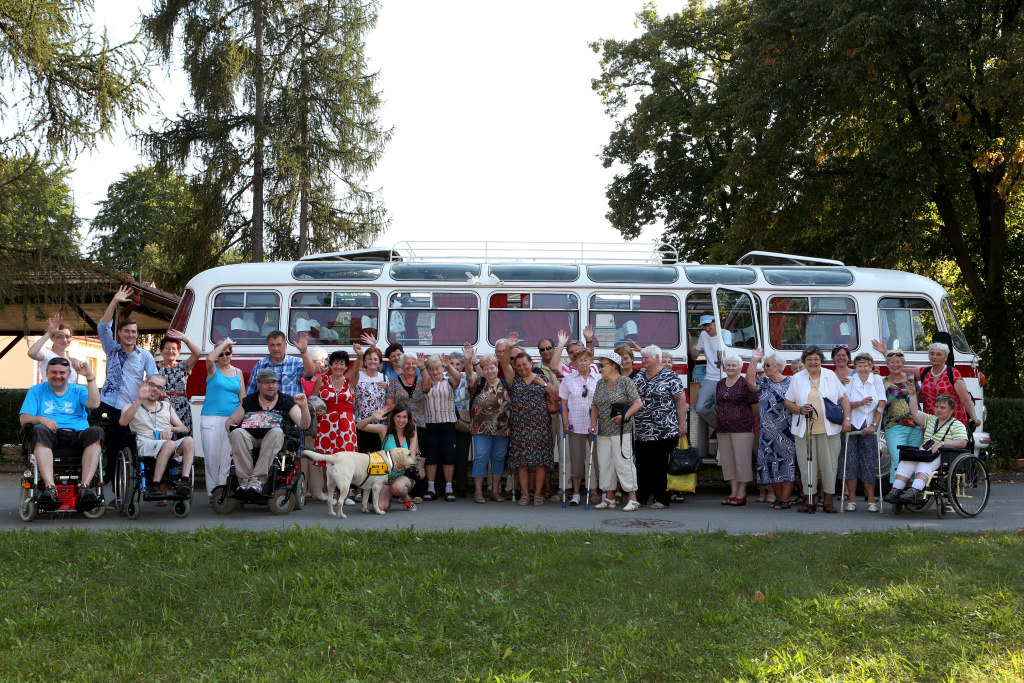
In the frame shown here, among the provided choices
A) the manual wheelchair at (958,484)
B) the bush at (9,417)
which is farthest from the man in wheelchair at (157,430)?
the bush at (9,417)

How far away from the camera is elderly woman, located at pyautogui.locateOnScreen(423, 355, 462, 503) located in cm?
1138

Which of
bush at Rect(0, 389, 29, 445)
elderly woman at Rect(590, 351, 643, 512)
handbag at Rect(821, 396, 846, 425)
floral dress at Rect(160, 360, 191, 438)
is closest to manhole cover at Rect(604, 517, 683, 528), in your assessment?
elderly woman at Rect(590, 351, 643, 512)

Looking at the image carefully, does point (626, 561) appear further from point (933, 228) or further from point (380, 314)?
point (933, 228)

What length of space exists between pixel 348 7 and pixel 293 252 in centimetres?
666

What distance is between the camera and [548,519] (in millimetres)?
9758

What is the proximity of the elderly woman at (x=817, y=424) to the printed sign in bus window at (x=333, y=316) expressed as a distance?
6.11 m

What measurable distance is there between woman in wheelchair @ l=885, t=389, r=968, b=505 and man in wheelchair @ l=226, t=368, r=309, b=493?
6.56m

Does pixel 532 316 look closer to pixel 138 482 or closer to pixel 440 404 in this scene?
pixel 440 404

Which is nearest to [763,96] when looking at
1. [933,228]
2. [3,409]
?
[933,228]

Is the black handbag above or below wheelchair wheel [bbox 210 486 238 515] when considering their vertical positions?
above

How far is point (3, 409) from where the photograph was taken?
16688mm

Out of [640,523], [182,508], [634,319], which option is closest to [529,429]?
[640,523]

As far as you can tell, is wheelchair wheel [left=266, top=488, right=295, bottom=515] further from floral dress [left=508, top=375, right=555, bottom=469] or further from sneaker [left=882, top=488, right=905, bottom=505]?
sneaker [left=882, top=488, right=905, bottom=505]

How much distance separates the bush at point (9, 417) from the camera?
1666cm
